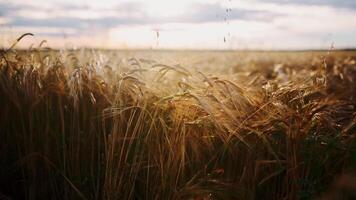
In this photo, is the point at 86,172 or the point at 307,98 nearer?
the point at 86,172

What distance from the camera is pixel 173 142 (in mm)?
3633

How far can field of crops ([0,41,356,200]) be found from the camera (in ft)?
11.7

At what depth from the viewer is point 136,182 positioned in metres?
3.73

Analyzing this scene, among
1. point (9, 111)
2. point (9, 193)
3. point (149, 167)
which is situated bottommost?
point (9, 193)

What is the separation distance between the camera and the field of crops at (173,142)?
357 centimetres

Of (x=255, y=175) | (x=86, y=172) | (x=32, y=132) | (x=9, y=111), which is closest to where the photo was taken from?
(x=255, y=175)

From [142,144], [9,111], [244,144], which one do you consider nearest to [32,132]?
[9,111]

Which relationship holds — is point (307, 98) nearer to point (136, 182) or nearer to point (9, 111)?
point (136, 182)

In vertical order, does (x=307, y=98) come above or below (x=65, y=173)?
above

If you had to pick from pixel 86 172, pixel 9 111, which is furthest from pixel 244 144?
pixel 9 111

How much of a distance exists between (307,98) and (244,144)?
816 mm

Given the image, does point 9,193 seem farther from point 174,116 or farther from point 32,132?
point 174,116

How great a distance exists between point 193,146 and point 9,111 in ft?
5.00

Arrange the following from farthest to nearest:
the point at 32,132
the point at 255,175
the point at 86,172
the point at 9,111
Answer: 1. the point at 9,111
2. the point at 32,132
3. the point at 86,172
4. the point at 255,175
